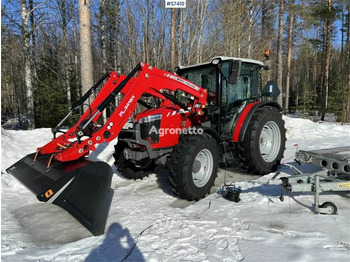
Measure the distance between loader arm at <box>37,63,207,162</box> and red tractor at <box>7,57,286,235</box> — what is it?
0.01m

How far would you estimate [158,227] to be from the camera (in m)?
3.08

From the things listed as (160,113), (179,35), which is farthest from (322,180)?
(179,35)

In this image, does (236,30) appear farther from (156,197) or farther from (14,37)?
(14,37)

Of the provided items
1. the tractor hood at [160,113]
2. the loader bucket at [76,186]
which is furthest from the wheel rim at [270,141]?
the loader bucket at [76,186]

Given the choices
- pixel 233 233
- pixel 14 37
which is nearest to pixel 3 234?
pixel 233 233

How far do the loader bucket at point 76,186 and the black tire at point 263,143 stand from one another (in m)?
2.67

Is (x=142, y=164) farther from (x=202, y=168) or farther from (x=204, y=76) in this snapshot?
(x=204, y=76)

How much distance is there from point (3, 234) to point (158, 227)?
6.14 ft

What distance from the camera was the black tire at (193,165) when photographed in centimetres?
379

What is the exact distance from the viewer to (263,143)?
217 inches

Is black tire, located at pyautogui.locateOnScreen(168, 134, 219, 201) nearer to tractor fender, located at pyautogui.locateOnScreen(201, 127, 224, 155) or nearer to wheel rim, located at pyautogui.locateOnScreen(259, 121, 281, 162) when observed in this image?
tractor fender, located at pyautogui.locateOnScreen(201, 127, 224, 155)

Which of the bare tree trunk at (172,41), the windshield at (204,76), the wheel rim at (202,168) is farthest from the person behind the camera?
the bare tree trunk at (172,41)

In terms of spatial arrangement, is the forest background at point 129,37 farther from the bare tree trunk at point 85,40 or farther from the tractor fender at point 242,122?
the tractor fender at point 242,122

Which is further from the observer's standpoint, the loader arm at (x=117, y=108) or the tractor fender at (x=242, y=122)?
the tractor fender at (x=242, y=122)
